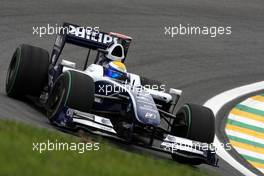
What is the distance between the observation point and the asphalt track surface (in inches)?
671

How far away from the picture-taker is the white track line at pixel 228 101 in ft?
38.3

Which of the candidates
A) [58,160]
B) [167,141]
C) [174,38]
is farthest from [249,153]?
[174,38]

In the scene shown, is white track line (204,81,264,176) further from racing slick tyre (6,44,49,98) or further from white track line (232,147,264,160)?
racing slick tyre (6,44,49,98)

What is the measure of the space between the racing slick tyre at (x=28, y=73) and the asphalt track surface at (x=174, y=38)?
1.87 metres

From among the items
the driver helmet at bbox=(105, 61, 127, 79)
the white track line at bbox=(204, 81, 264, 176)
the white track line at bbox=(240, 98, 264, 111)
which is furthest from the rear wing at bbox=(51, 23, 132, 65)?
the white track line at bbox=(240, 98, 264, 111)

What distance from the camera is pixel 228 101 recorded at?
1567 cm

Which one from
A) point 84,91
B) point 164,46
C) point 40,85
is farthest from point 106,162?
point 164,46

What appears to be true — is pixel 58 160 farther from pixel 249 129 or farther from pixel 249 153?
pixel 249 129

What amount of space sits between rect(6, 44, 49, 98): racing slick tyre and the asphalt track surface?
1.87 meters

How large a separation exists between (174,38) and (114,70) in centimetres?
825

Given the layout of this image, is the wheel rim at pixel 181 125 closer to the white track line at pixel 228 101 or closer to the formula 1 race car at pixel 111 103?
the formula 1 race car at pixel 111 103

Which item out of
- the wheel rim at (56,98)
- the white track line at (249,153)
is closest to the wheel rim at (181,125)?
the white track line at (249,153)

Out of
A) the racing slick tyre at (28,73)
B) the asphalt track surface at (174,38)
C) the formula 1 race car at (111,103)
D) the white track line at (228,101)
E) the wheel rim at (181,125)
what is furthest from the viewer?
the asphalt track surface at (174,38)

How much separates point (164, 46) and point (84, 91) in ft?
28.3
